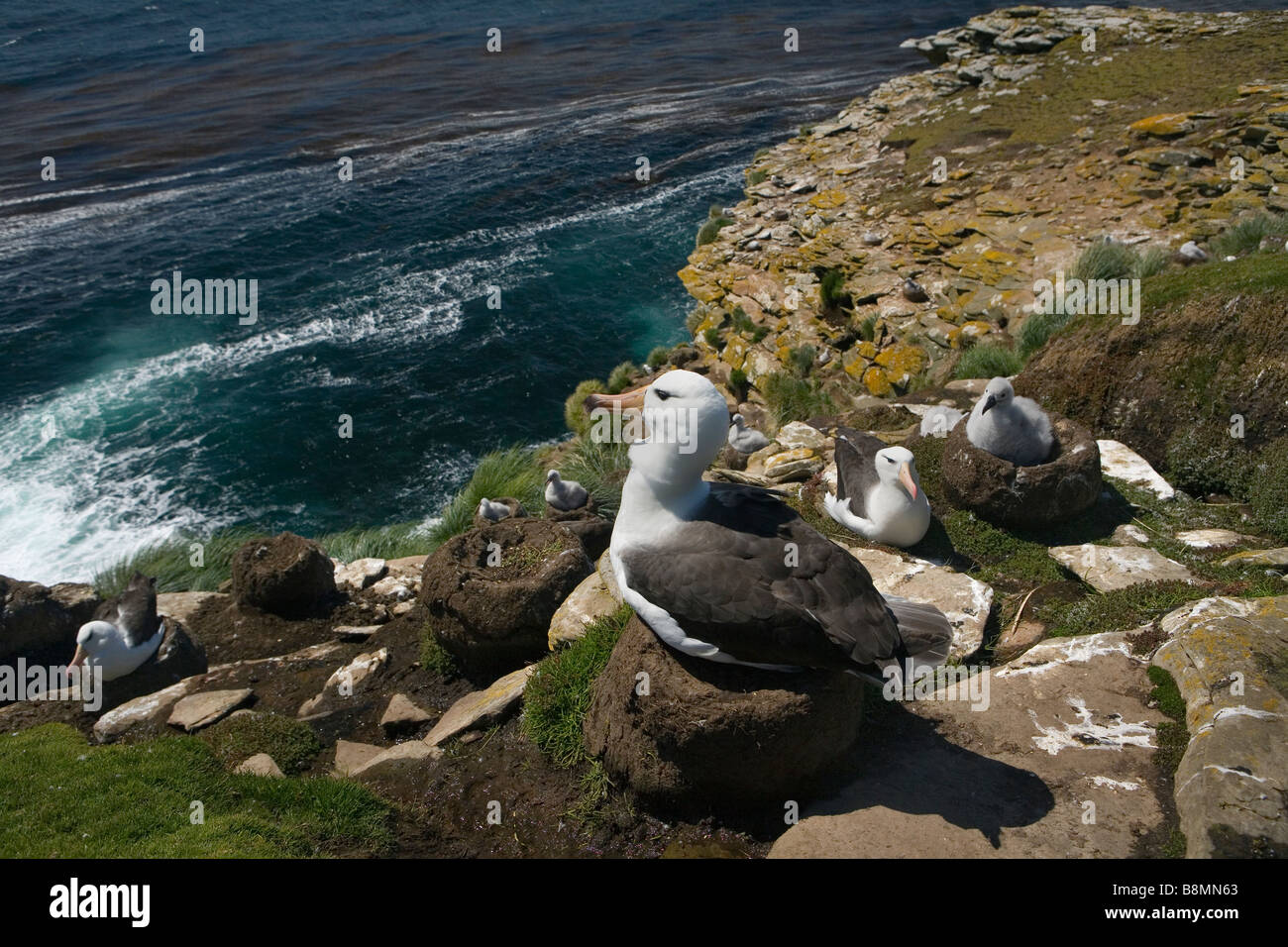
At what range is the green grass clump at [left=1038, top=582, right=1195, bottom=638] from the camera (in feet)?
22.4

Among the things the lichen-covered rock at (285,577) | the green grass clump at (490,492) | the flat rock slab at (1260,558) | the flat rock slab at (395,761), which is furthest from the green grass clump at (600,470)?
the flat rock slab at (1260,558)

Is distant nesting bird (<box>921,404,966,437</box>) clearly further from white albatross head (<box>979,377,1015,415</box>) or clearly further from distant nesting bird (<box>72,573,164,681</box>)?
distant nesting bird (<box>72,573,164,681</box>)

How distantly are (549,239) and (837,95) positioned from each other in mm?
21448

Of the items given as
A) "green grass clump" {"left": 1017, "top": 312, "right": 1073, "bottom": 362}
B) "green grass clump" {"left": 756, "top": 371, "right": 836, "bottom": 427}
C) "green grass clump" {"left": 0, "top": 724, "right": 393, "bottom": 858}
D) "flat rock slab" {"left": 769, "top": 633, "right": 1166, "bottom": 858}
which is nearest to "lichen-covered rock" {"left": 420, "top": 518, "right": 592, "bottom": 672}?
"green grass clump" {"left": 0, "top": 724, "right": 393, "bottom": 858}

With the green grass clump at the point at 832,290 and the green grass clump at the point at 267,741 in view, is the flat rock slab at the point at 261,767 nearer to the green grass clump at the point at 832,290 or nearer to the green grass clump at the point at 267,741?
the green grass clump at the point at 267,741

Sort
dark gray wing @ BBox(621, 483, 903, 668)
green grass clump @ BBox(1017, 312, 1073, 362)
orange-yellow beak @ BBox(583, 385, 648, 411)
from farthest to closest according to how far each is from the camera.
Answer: green grass clump @ BBox(1017, 312, 1073, 362) < orange-yellow beak @ BBox(583, 385, 648, 411) < dark gray wing @ BBox(621, 483, 903, 668)

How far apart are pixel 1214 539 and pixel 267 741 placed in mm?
9256

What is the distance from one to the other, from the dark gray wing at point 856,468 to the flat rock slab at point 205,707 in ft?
22.3

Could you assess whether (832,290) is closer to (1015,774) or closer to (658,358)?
(658,358)

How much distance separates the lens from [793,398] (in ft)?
55.4

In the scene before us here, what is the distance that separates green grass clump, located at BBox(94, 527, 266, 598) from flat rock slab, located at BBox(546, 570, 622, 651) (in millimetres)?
7373

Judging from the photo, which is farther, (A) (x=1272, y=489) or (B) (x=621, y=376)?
(B) (x=621, y=376)

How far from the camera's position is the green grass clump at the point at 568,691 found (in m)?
6.79

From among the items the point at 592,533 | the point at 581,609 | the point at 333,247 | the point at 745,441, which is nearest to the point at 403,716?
the point at 581,609
